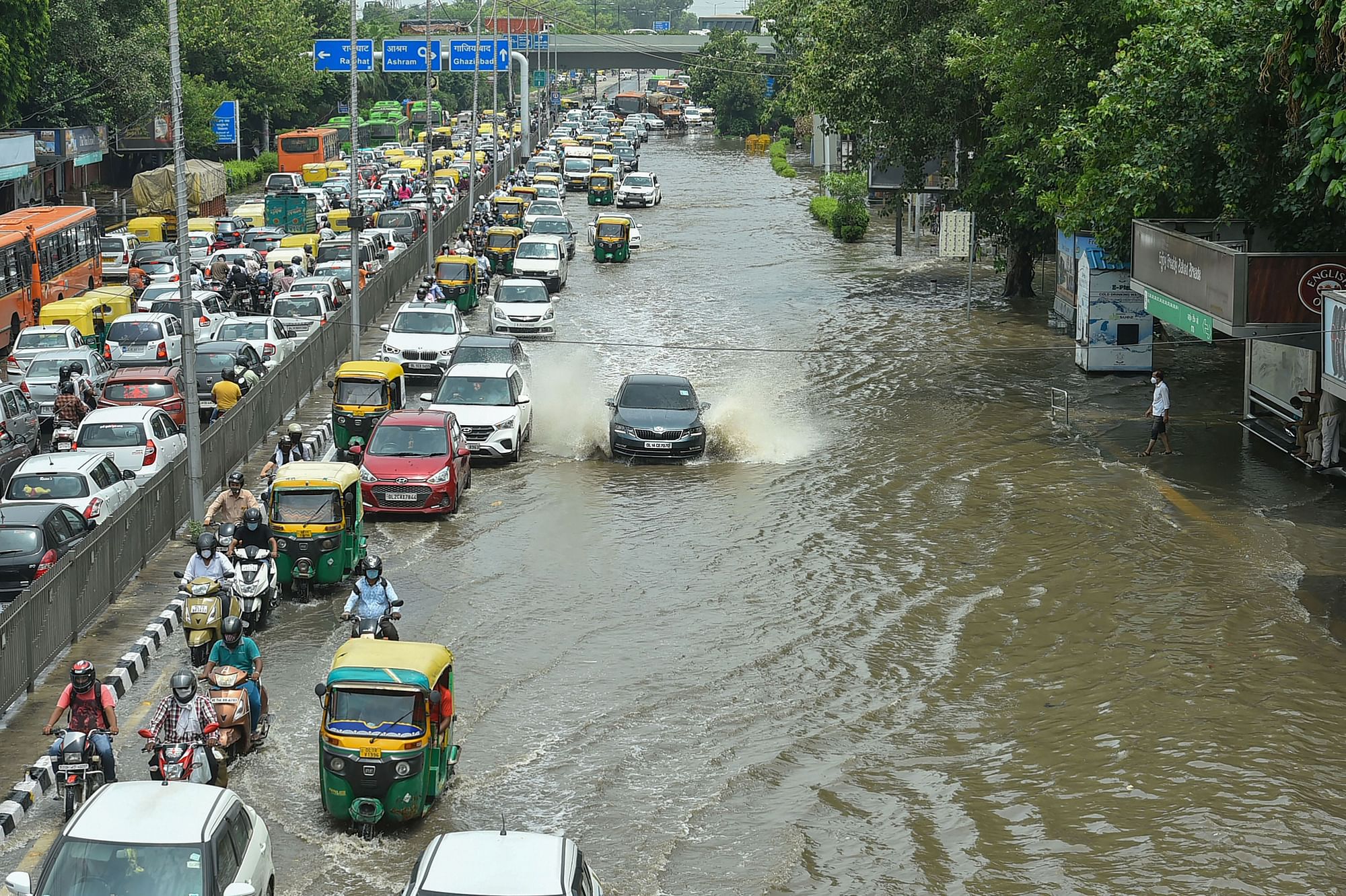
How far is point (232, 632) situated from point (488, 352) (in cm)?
1695

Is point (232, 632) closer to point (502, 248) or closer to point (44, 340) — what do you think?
point (44, 340)

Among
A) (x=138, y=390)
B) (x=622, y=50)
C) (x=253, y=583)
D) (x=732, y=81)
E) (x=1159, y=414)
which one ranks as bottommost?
(x=253, y=583)

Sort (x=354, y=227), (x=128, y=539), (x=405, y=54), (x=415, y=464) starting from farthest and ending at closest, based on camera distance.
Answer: (x=405, y=54), (x=354, y=227), (x=415, y=464), (x=128, y=539)

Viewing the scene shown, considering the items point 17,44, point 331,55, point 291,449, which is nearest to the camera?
point 291,449

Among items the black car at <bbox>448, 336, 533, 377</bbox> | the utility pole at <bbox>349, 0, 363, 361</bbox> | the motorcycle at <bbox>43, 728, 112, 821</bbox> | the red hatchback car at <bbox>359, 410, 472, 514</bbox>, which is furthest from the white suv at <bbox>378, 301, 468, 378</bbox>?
the motorcycle at <bbox>43, 728, 112, 821</bbox>

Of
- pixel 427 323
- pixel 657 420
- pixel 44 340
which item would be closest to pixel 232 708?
pixel 657 420

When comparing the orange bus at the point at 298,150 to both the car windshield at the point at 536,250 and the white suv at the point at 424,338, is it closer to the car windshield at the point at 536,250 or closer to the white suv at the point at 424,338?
the car windshield at the point at 536,250

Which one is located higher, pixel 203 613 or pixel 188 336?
pixel 188 336

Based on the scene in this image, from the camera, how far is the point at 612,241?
2242 inches

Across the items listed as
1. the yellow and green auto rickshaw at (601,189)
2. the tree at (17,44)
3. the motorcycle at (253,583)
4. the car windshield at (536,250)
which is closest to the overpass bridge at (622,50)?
the yellow and green auto rickshaw at (601,189)

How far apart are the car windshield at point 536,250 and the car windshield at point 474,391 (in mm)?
21569

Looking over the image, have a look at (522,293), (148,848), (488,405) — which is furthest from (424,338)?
(148,848)

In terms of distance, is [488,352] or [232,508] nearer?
[232,508]

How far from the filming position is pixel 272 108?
312 ft
